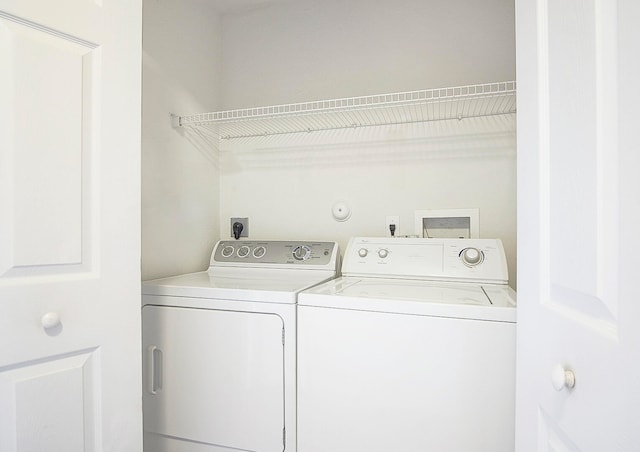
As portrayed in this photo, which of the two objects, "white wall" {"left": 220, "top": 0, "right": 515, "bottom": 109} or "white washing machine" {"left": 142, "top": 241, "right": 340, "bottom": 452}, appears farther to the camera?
"white wall" {"left": 220, "top": 0, "right": 515, "bottom": 109}

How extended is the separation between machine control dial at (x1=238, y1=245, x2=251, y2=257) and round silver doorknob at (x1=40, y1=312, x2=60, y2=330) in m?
1.15

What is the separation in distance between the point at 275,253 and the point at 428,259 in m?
0.79

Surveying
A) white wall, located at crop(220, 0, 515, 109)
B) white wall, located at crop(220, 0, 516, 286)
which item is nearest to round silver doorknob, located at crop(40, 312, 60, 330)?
white wall, located at crop(220, 0, 516, 286)

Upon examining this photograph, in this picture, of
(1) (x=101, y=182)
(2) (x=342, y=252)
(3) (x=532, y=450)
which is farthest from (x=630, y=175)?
(2) (x=342, y=252)

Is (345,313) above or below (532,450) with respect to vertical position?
above

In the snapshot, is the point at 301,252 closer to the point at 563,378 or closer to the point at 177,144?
the point at 177,144

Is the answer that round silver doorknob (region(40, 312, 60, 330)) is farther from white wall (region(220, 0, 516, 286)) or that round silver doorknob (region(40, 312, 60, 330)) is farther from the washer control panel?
white wall (region(220, 0, 516, 286))

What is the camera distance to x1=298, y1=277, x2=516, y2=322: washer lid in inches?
45.5

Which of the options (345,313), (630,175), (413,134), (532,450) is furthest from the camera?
(413,134)

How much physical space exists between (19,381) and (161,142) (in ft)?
4.28

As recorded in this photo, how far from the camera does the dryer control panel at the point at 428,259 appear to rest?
1.64m

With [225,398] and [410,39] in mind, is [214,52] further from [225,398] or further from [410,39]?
[225,398]

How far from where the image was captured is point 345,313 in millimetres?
1281

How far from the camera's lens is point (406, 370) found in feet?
3.93
